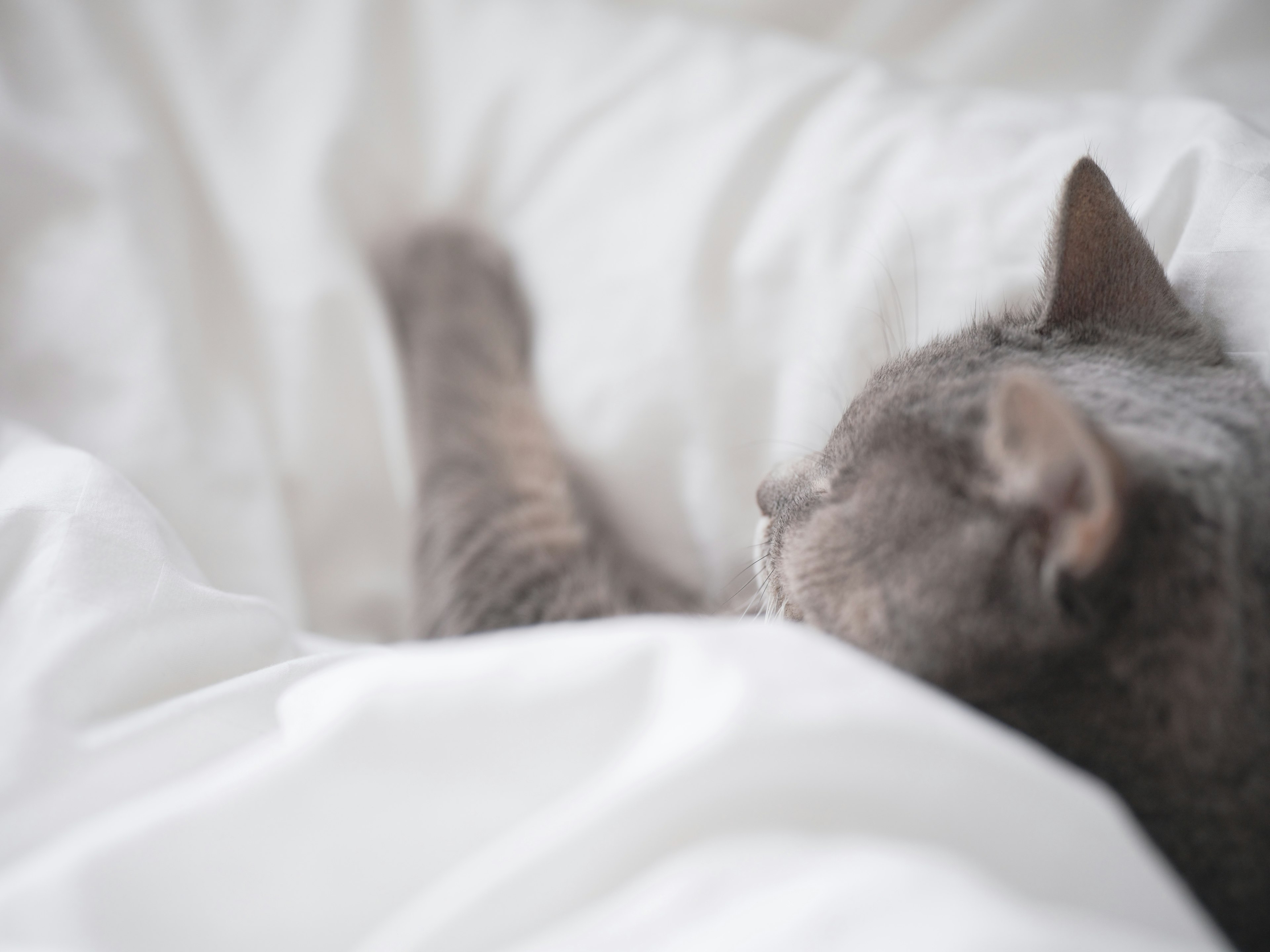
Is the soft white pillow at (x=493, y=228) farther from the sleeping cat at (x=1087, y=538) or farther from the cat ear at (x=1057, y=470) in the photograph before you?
the cat ear at (x=1057, y=470)

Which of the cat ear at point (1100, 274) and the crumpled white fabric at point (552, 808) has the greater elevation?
the cat ear at point (1100, 274)

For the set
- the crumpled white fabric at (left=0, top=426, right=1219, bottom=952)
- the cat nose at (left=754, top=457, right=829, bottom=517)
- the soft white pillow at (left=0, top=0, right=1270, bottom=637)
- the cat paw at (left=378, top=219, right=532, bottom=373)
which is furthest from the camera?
the cat paw at (left=378, top=219, right=532, bottom=373)

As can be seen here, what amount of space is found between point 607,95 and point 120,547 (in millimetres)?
800

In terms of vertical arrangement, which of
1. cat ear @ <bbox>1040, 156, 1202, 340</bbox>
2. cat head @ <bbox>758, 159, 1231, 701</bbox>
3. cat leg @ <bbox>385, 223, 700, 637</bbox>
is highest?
cat ear @ <bbox>1040, 156, 1202, 340</bbox>

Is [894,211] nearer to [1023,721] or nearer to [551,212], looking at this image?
[551,212]

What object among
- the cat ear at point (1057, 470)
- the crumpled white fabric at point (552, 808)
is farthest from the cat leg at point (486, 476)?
the cat ear at point (1057, 470)

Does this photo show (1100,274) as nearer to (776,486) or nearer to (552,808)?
(776,486)

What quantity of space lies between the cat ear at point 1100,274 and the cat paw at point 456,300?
69 centimetres

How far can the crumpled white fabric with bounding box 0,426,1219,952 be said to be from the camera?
1.40ft

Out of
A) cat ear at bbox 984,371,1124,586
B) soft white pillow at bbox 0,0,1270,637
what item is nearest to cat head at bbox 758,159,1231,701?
cat ear at bbox 984,371,1124,586

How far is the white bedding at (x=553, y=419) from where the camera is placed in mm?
449

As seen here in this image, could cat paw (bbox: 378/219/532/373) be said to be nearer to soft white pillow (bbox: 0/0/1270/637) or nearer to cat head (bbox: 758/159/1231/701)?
soft white pillow (bbox: 0/0/1270/637)

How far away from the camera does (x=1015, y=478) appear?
55 cm

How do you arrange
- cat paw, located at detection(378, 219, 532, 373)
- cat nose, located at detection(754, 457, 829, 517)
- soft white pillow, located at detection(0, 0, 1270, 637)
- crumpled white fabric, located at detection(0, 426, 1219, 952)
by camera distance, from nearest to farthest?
crumpled white fabric, located at detection(0, 426, 1219, 952), cat nose, located at detection(754, 457, 829, 517), soft white pillow, located at detection(0, 0, 1270, 637), cat paw, located at detection(378, 219, 532, 373)
